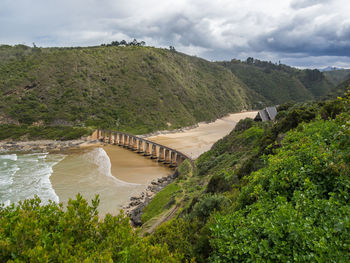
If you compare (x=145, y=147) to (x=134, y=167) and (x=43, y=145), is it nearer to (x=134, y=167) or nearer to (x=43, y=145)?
(x=134, y=167)

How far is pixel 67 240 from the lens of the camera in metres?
5.71

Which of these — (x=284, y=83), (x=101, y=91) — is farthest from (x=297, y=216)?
(x=284, y=83)

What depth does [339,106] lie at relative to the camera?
11352mm

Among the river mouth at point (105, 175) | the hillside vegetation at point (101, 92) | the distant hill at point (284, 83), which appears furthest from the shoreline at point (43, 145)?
the distant hill at point (284, 83)

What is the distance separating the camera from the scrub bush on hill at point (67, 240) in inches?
194

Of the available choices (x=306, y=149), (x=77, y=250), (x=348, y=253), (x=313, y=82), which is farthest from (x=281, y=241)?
(x=313, y=82)

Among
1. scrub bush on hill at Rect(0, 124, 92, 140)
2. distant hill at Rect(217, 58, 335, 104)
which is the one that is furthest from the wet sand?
distant hill at Rect(217, 58, 335, 104)

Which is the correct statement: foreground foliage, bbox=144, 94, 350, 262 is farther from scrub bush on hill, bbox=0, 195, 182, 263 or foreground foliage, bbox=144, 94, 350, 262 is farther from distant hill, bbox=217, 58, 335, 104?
distant hill, bbox=217, 58, 335, 104

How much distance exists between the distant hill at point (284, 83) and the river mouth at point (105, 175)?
11389cm

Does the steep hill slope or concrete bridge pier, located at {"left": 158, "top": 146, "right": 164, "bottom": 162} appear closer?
concrete bridge pier, located at {"left": 158, "top": 146, "right": 164, "bottom": 162}

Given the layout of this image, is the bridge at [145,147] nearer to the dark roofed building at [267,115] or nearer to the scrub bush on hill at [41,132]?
→ the scrub bush on hill at [41,132]

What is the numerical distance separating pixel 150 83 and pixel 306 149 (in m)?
85.0

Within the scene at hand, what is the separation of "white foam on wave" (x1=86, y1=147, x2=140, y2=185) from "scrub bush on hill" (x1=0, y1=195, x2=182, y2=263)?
85.6 feet

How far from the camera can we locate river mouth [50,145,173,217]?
26.8 m
